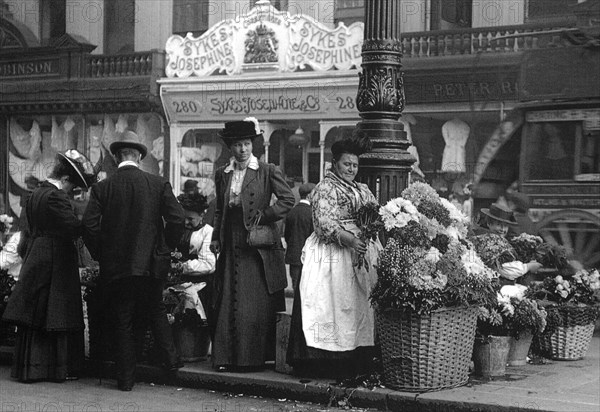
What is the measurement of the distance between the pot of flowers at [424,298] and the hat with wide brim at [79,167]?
8.22 ft

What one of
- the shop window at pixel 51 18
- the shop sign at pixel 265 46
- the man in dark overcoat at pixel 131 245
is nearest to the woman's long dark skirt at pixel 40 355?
the man in dark overcoat at pixel 131 245

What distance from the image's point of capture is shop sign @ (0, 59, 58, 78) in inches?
962

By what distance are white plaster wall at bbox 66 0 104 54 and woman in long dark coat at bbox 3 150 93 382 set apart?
15874 mm

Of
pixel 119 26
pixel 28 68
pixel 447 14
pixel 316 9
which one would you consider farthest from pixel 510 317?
pixel 28 68

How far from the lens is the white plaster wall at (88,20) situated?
24.0 meters

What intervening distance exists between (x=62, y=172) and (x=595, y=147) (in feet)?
26.8

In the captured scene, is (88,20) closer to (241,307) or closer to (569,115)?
(569,115)

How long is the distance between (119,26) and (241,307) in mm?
16422

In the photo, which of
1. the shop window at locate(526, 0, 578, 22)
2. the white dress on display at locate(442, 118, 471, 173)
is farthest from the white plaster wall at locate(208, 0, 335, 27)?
the shop window at locate(526, 0, 578, 22)

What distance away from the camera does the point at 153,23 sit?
23281 mm

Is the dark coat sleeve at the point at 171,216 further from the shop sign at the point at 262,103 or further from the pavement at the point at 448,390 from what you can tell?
the shop sign at the point at 262,103

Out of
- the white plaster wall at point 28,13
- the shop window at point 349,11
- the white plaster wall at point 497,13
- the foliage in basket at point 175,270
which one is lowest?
the foliage in basket at point 175,270

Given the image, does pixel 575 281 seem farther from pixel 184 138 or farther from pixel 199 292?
pixel 184 138

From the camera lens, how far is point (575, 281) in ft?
32.1
